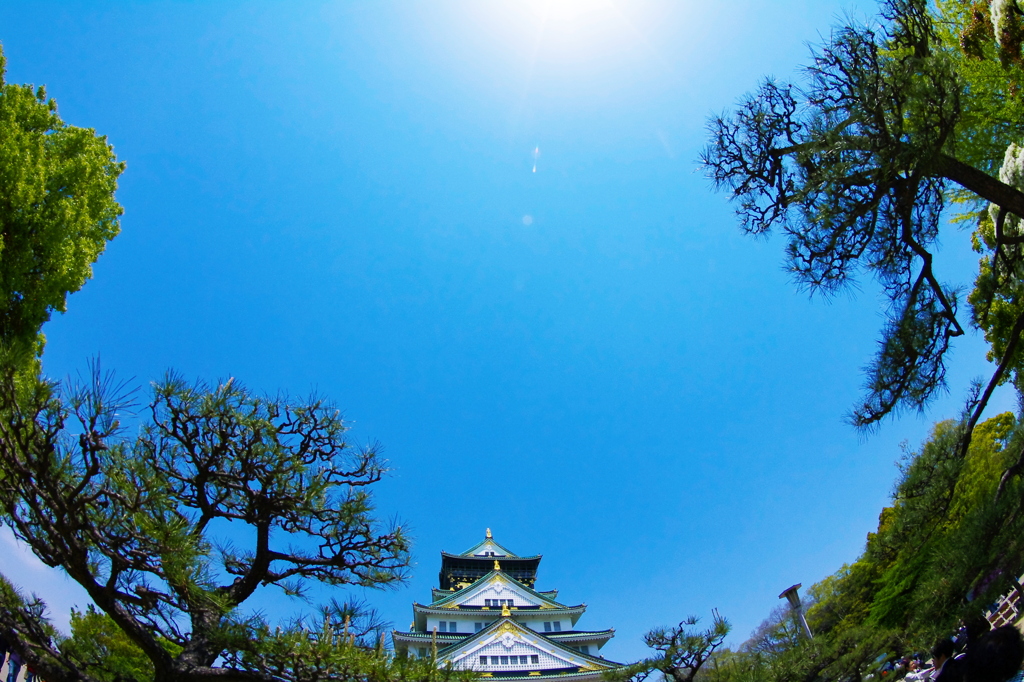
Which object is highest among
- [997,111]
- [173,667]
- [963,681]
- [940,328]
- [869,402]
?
[997,111]

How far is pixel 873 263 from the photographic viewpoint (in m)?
4.07

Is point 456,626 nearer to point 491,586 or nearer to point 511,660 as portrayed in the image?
point 491,586

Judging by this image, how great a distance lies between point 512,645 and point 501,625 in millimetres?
777

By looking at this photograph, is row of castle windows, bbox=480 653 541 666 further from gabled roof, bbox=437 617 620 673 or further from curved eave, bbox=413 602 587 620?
curved eave, bbox=413 602 587 620

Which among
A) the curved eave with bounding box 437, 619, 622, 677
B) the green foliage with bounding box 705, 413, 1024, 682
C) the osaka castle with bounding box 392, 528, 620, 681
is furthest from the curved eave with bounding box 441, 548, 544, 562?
the green foliage with bounding box 705, 413, 1024, 682

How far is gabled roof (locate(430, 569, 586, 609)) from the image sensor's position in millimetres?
22688

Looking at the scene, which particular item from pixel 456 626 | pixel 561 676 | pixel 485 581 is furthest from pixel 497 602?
pixel 561 676

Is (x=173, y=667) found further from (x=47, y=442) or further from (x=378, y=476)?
(x=378, y=476)

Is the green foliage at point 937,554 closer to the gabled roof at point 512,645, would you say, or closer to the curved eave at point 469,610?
the gabled roof at point 512,645

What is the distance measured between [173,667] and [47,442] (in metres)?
1.88

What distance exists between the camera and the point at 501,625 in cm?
1869

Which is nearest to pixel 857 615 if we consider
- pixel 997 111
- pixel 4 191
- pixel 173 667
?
pixel 997 111

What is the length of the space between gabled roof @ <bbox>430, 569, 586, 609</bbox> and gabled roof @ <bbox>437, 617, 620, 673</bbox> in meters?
4.23

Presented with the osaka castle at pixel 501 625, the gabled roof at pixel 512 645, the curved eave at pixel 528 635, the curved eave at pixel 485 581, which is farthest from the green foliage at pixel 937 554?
the curved eave at pixel 485 581
